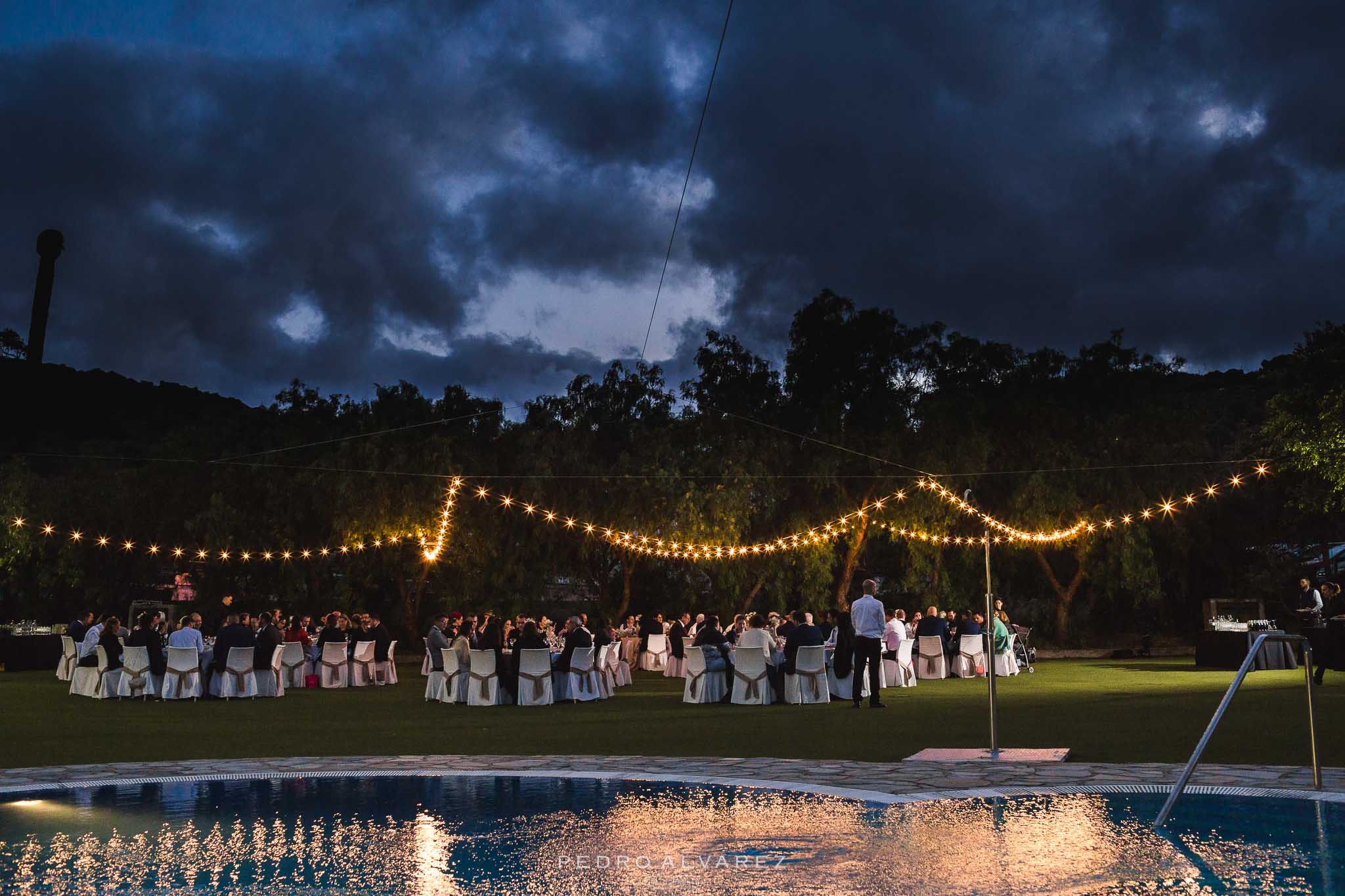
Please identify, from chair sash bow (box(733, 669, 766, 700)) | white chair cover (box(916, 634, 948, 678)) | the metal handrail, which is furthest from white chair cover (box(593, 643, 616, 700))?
the metal handrail

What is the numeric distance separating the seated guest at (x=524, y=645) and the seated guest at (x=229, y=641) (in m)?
3.57

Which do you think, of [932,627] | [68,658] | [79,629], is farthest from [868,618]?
[68,658]

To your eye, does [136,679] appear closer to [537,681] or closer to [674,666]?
[537,681]

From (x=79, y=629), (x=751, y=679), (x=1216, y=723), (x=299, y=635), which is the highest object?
(x=79, y=629)

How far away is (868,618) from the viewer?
12.0 m

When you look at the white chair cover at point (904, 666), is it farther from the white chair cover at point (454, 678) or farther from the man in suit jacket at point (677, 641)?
the white chair cover at point (454, 678)

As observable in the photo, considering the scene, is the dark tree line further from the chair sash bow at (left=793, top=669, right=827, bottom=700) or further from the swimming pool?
the swimming pool

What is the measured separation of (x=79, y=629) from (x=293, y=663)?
13.2 ft

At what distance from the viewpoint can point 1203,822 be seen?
5312mm

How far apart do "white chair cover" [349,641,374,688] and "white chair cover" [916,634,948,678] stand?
8.07 m

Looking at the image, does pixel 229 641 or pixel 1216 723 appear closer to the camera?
pixel 1216 723

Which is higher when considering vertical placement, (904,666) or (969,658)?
(969,658)

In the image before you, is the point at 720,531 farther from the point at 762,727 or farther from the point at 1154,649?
the point at 762,727

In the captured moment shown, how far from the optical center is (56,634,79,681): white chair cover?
1706 centimetres
